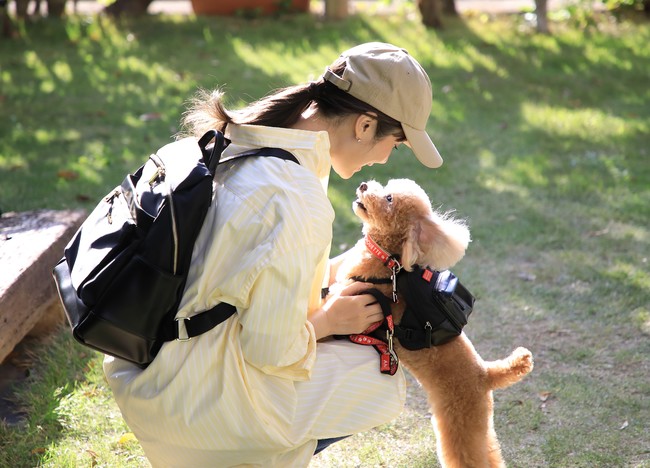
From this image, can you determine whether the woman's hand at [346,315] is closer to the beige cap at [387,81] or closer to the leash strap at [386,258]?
the leash strap at [386,258]

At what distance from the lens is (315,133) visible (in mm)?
2117

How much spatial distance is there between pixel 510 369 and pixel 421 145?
0.76m

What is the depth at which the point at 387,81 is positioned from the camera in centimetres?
222

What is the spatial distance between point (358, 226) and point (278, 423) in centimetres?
298

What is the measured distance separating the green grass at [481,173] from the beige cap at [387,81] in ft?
4.57

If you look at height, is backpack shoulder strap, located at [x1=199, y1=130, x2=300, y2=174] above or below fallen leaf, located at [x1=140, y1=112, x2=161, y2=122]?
above

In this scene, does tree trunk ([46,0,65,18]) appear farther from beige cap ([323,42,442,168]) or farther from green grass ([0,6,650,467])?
beige cap ([323,42,442,168])

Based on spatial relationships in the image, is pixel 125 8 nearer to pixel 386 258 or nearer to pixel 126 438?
pixel 126 438

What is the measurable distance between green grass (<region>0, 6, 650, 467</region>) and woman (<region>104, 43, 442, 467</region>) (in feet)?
2.82

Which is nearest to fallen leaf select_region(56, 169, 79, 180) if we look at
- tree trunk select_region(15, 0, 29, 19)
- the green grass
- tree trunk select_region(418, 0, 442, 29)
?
the green grass

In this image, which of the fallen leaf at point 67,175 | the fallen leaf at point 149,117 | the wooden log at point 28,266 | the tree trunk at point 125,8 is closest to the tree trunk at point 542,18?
the fallen leaf at point 149,117

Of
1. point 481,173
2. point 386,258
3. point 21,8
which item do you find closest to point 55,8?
point 21,8

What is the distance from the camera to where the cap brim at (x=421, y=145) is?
2338 mm

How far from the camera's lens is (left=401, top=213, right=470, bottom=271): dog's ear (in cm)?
235
